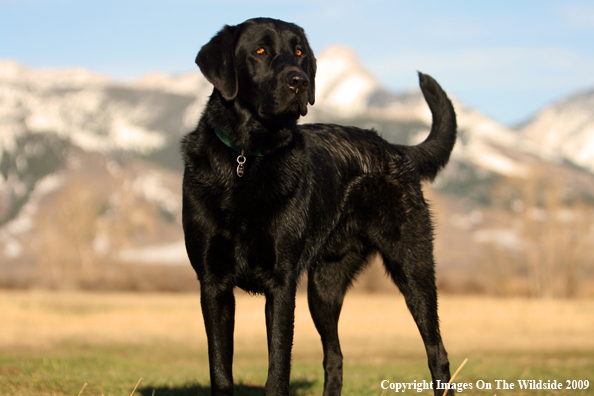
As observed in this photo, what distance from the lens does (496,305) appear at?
37.0 metres

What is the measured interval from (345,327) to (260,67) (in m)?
27.7

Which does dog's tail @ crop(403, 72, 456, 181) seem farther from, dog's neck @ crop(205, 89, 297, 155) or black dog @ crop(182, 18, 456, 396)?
dog's neck @ crop(205, 89, 297, 155)

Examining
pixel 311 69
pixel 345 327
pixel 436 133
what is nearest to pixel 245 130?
pixel 311 69

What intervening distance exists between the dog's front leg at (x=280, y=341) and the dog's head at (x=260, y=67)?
133 centimetres

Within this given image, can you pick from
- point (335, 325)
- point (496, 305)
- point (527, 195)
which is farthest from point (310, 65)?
point (527, 195)

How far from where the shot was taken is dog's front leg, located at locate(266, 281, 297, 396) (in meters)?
4.73

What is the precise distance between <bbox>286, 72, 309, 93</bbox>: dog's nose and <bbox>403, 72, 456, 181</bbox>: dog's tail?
2458 mm

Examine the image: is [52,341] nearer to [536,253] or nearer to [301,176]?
[301,176]

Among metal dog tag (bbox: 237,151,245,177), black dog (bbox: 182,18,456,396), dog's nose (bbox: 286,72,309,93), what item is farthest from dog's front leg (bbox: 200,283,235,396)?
dog's nose (bbox: 286,72,309,93)

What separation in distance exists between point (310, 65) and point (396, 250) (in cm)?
187

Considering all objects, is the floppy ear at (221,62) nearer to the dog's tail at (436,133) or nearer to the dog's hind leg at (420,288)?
the dog's hind leg at (420,288)

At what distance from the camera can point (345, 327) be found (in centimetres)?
3162

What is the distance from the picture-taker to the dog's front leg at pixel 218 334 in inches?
191

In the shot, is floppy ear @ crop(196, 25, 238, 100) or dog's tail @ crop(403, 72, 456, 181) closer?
floppy ear @ crop(196, 25, 238, 100)
